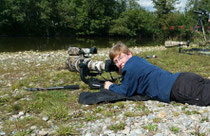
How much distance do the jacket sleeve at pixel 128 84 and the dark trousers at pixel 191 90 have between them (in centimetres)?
80

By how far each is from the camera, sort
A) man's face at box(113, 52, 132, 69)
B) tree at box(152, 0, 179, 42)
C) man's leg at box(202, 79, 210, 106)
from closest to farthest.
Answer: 1. man's leg at box(202, 79, 210, 106)
2. man's face at box(113, 52, 132, 69)
3. tree at box(152, 0, 179, 42)

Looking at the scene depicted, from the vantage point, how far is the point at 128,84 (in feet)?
13.1

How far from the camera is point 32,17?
171 ft

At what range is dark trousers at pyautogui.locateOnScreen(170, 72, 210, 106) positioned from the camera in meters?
3.45

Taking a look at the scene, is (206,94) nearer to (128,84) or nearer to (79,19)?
(128,84)

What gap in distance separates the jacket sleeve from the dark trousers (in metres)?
0.80

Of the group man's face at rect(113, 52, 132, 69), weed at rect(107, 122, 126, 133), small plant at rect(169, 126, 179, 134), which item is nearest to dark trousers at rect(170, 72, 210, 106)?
small plant at rect(169, 126, 179, 134)

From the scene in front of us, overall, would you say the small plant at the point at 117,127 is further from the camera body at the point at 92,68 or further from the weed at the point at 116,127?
the camera body at the point at 92,68

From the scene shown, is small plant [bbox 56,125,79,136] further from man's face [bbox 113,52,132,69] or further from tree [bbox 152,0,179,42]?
tree [bbox 152,0,179,42]

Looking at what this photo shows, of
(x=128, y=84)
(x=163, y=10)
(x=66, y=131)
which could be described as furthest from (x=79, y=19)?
(x=66, y=131)

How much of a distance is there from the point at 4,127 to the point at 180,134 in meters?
2.97

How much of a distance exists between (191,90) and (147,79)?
0.88 metres

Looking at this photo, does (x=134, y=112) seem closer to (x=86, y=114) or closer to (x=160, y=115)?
(x=160, y=115)

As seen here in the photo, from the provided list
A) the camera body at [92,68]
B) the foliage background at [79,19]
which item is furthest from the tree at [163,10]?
the camera body at [92,68]
